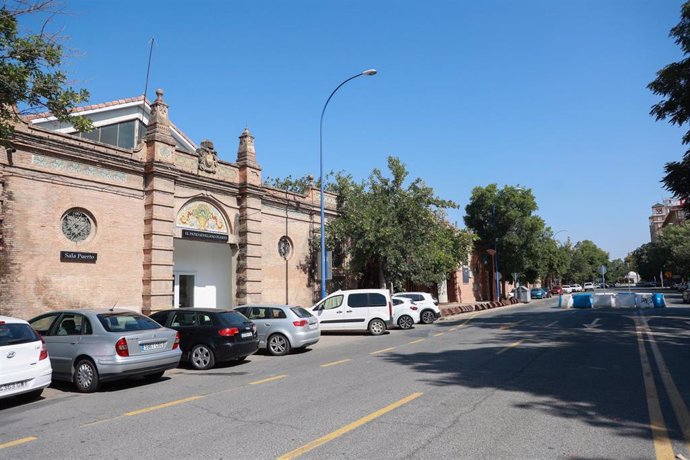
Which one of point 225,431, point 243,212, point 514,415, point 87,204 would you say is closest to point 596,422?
point 514,415

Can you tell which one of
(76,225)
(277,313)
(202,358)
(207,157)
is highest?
(207,157)

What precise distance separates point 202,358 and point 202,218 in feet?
34.5

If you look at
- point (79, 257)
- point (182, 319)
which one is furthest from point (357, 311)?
point (79, 257)

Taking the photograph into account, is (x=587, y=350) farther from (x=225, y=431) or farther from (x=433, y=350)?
(x=225, y=431)

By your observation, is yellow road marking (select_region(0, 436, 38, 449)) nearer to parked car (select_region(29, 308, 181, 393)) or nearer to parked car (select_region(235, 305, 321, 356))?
parked car (select_region(29, 308, 181, 393))

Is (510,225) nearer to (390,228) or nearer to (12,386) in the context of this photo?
(390,228)

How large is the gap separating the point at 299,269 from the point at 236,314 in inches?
550

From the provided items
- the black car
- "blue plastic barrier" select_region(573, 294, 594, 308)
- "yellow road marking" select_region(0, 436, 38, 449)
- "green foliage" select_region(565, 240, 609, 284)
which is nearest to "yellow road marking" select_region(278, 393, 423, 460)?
"yellow road marking" select_region(0, 436, 38, 449)

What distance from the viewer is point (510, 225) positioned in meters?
48.1

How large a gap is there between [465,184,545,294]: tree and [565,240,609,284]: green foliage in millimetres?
53972

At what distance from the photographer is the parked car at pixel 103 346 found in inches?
351

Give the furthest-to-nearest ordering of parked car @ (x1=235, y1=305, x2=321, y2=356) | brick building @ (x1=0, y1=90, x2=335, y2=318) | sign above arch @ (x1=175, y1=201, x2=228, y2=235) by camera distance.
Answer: sign above arch @ (x1=175, y1=201, x2=228, y2=235)
brick building @ (x1=0, y1=90, x2=335, y2=318)
parked car @ (x1=235, y1=305, x2=321, y2=356)

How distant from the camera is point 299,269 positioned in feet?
86.5

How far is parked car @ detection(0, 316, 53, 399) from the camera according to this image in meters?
7.70
